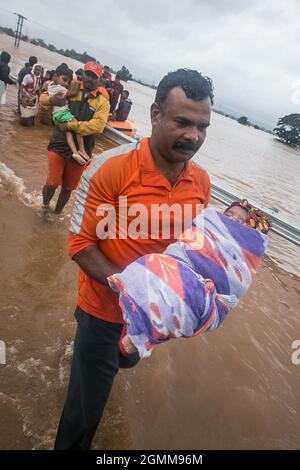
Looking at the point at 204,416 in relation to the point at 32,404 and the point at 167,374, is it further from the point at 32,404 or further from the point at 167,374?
the point at 32,404

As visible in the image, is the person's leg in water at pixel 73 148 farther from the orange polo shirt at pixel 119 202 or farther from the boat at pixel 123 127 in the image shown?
the boat at pixel 123 127

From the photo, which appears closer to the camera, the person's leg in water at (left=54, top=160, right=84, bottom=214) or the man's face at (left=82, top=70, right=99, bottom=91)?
the man's face at (left=82, top=70, right=99, bottom=91)

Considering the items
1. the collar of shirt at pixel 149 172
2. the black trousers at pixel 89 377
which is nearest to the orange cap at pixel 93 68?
the collar of shirt at pixel 149 172

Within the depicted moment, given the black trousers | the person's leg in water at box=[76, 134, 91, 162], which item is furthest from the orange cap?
the black trousers

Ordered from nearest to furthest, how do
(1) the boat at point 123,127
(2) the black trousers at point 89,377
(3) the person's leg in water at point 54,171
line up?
(2) the black trousers at point 89,377 → (3) the person's leg in water at point 54,171 → (1) the boat at point 123,127

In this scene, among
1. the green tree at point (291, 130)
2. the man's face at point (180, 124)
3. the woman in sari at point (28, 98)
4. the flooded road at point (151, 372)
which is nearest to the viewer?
the man's face at point (180, 124)

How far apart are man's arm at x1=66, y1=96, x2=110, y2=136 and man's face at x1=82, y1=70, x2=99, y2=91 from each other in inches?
8.1

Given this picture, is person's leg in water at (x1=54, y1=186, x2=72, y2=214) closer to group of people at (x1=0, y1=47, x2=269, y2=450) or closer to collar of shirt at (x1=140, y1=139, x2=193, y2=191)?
group of people at (x1=0, y1=47, x2=269, y2=450)

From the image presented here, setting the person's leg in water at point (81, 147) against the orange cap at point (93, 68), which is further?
the person's leg in water at point (81, 147)

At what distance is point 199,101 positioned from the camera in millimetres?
1825

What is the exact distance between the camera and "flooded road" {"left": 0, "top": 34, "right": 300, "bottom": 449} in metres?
2.58

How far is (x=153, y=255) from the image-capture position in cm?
159

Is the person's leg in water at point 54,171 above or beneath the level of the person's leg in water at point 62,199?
above

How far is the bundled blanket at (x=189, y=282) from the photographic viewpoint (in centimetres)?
146
